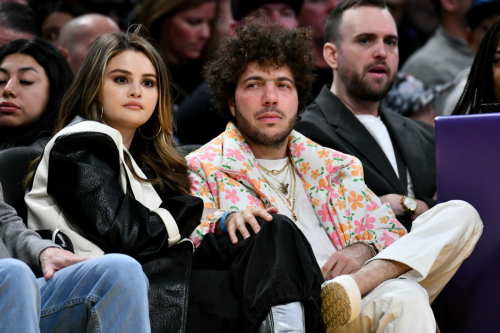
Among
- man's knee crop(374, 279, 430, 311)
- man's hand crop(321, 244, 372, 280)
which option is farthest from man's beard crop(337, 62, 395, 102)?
man's knee crop(374, 279, 430, 311)

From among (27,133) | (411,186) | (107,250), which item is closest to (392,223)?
(411,186)

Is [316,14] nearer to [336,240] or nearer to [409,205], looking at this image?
[409,205]

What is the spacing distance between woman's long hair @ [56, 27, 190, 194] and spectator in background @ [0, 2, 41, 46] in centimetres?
127

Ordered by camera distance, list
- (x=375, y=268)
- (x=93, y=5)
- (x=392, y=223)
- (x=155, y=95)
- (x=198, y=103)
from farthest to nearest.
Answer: (x=93, y=5) → (x=198, y=103) → (x=392, y=223) → (x=155, y=95) → (x=375, y=268)

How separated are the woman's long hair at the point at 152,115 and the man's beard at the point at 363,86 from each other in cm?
114

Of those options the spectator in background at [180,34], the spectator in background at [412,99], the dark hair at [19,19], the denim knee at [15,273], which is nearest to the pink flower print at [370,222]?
the denim knee at [15,273]

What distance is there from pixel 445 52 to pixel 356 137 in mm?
1667

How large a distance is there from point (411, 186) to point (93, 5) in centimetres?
230

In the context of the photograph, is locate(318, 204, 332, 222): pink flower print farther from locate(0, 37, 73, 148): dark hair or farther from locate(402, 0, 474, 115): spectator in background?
locate(402, 0, 474, 115): spectator in background

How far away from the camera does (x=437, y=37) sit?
200 inches

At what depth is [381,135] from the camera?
→ 3.76m

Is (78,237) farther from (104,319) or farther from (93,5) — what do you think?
(93,5)

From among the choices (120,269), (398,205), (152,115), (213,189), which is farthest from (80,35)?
(120,269)

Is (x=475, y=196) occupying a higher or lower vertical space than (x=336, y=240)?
higher
